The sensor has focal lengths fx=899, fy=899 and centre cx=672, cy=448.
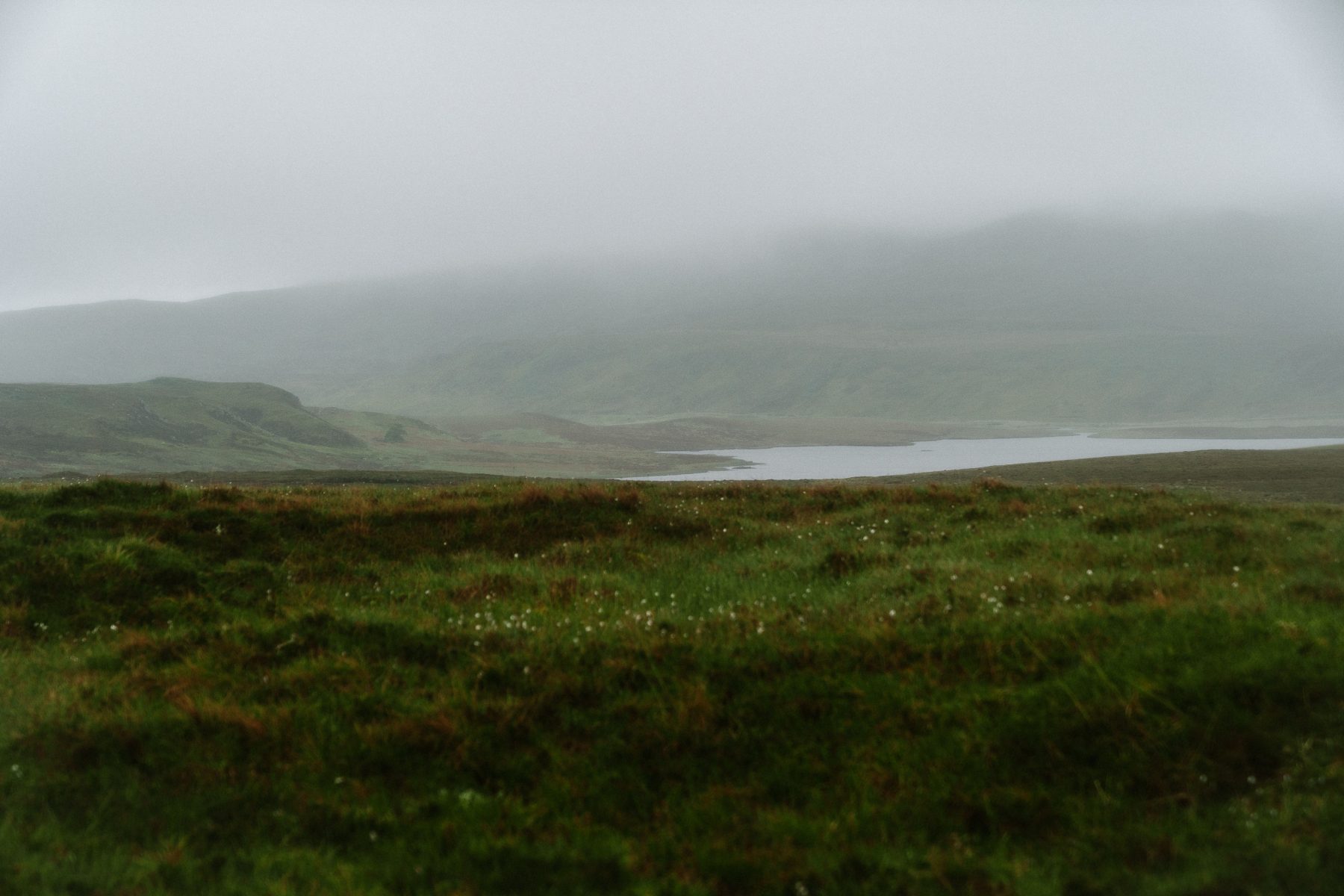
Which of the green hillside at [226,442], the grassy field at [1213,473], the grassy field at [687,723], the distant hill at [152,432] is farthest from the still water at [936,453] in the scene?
the grassy field at [687,723]

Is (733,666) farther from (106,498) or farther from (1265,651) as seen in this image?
(106,498)

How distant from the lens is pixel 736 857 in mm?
6297

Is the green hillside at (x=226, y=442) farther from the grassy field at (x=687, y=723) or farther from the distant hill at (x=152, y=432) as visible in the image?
the grassy field at (x=687, y=723)

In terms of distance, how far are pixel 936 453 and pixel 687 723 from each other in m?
147

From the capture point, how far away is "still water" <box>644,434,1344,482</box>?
365 ft

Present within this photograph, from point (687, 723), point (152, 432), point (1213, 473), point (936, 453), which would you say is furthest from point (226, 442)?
point (687, 723)

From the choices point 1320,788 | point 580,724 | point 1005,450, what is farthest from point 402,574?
point 1005,450

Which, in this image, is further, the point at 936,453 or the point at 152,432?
the point at 936,453

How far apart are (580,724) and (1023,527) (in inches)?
364

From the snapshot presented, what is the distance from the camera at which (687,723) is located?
7.94 m

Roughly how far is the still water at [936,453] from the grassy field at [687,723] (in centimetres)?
8757

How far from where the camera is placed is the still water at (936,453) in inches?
4382

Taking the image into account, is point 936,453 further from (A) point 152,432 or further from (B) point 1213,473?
(A) point 152,432

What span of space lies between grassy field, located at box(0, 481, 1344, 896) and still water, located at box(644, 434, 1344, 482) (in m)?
87.6
